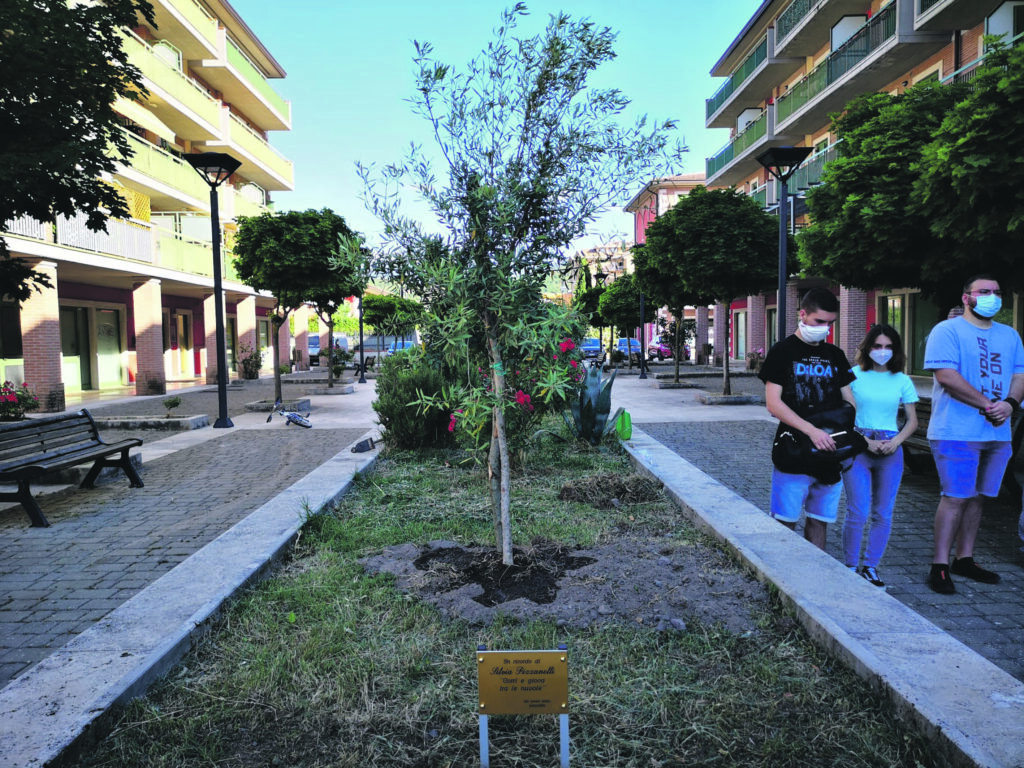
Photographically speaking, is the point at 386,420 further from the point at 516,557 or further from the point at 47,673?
the point at 47,673

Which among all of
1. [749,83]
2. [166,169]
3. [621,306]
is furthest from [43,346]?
[749,83]

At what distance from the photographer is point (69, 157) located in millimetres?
5781

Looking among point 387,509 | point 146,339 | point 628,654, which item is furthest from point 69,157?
point 146,339

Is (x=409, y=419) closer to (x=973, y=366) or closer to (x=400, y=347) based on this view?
(x=400, y=347)

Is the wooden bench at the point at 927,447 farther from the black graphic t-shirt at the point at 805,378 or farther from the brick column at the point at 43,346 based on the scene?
the brick column at the point at 43,346

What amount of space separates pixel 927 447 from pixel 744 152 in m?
28.8

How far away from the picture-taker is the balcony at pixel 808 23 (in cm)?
2314

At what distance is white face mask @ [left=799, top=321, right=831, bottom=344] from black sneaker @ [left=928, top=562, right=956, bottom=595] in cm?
154

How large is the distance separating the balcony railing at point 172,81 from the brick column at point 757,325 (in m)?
24.7

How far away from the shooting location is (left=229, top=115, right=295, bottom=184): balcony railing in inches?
1119

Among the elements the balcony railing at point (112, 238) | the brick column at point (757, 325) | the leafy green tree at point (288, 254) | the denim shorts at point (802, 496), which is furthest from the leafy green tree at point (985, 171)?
the brick column at point (757, 325)

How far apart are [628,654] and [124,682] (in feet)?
6.59

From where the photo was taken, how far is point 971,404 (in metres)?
4.00

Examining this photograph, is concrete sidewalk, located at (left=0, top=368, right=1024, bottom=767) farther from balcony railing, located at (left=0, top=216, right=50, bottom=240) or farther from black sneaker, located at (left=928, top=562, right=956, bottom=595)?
balcony railing, located at (left=0, top=216, right=50, bottom=240)
